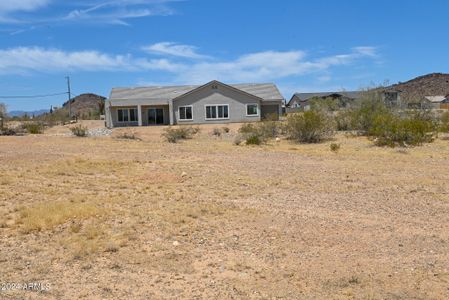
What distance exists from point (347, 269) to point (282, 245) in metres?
1.31

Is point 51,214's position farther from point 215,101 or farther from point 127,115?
point 127,115

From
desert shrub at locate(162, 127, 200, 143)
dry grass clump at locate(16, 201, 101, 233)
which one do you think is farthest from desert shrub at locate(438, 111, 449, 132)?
dry grass clump at locate(16, 201, 101, 233)

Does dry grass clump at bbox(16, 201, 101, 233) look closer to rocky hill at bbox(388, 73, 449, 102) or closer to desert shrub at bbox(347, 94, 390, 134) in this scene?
desert shrub at bbox(347, 94, 390, 134)

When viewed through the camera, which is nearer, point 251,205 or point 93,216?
point 93,216

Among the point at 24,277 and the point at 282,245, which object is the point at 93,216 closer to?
the point at 24,277

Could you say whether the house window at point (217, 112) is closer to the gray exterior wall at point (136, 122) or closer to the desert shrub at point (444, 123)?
the gray exterior wall at point (136, 122)

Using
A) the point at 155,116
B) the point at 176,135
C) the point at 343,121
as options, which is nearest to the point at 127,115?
the point at 155,116

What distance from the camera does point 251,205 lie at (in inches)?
402

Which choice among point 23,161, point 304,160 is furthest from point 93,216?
point 304,160

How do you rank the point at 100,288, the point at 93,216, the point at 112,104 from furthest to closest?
the point at 112,104 → the point at 93,216 → the point at 100,288

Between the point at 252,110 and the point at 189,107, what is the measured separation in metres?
6.47

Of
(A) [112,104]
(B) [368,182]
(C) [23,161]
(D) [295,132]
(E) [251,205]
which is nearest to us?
(E) [251,205]

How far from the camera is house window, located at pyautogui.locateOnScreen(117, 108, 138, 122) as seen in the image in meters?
51.7

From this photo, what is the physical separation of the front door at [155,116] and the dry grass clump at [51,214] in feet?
139
